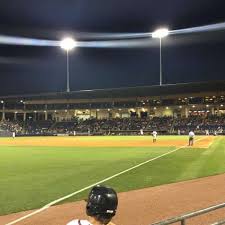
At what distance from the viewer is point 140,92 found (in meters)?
87.8

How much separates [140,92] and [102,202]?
3348 inches

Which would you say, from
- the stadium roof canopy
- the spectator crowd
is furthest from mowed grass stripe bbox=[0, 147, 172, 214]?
the stadium roof canopy

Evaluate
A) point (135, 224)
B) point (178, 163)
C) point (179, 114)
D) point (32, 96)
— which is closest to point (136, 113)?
point (179, 114)

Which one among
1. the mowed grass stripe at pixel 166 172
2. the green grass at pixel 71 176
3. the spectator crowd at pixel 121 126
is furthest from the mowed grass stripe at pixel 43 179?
the spectator crowd at pixel 121 126

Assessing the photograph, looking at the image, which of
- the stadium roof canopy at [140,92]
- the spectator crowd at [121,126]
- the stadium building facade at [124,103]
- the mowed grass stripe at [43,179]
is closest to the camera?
the mowed grass stripe at [43,179]

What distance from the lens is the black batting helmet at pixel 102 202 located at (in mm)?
3125

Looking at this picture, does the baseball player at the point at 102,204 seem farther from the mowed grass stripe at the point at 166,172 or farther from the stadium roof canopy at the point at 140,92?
the stadium roof canopy at the point at 140,92

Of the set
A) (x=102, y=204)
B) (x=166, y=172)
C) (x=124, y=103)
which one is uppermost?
(x=124, y=103)

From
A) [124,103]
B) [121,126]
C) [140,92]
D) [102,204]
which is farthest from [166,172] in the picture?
[124,103]

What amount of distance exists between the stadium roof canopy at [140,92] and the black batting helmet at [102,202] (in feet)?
240

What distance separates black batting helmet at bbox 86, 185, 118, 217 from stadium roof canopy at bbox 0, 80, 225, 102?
73.3 m

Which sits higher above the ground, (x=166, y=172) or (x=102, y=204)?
(x=102, y=204)

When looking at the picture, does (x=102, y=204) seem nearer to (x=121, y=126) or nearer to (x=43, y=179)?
(x=43, y=179)

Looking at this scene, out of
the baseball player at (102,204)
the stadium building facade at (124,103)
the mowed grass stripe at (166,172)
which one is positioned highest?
the stadium building facade at (124,103)
